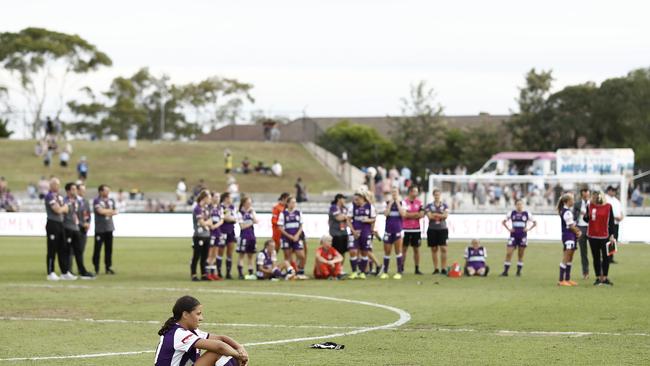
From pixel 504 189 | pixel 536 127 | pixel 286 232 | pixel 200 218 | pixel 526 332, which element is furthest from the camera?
pixel 536 127

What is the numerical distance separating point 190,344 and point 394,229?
17188 millimetres

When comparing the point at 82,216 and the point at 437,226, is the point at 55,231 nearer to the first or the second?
the point at 82,216

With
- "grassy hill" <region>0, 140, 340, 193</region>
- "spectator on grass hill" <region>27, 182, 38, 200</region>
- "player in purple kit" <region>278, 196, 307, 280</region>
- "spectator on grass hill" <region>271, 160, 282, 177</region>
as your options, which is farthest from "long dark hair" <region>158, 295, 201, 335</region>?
"spectator on grass hill" <region>271, 160, 282, 177</region>

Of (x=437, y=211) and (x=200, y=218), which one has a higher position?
(x=437, y=211)

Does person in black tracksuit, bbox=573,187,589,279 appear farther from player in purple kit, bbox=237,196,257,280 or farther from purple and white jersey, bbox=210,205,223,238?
purple and white jersey, bbox=210,205,223,238

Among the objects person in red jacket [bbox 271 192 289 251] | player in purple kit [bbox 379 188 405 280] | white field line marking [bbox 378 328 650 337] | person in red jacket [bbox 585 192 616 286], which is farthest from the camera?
person in red jacket [bbox 271 192 289 251]

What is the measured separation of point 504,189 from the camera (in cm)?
4797

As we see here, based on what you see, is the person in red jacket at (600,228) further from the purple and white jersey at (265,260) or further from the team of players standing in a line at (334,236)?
the purple and white jersey at (265,260)

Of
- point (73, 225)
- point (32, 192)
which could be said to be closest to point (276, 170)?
point (32, 192)

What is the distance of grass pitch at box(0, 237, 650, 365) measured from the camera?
12898 millimetres

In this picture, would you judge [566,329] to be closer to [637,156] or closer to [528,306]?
[528,306]

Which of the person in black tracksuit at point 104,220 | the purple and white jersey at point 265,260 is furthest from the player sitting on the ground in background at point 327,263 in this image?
→ the person in black tracksuit at point 104,220

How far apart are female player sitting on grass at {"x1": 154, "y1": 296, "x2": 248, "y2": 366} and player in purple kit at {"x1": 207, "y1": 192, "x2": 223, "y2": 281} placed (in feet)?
50.1

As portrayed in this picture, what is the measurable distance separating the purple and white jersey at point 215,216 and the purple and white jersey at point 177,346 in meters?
15.3
